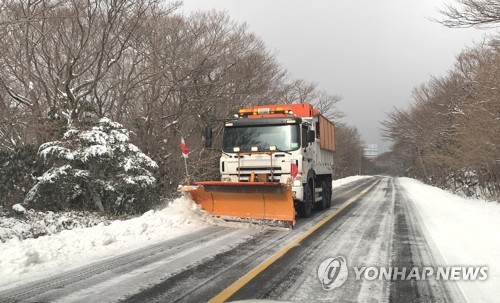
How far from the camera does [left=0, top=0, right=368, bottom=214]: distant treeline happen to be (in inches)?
489

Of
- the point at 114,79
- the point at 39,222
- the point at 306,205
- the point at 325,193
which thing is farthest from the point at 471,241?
the point at 114,79

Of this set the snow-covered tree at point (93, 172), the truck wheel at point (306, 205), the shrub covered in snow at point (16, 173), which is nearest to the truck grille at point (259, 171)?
the truck wheel at point (306, 205)

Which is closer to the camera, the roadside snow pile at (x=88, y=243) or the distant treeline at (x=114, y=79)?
the roadside snow pile at (x=88, y=243)

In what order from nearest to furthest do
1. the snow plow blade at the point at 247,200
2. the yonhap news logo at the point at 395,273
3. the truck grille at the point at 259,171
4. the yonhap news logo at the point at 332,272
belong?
the yonhap news logo at the point at 332,272
the yonhap news logo at the point at 395,273
the snow plow blade at the point at 247,200
the truck grille at the point at 259,171

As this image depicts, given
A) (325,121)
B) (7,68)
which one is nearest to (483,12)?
(325,121)

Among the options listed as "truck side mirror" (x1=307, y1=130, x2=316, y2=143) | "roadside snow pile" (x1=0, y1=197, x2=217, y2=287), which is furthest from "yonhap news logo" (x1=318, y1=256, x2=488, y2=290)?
"truck side mirror" (x1=307, y1=130, x2=316, y2=143)

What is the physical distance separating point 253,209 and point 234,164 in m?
1.48

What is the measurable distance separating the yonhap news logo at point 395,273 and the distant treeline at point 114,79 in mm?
7863

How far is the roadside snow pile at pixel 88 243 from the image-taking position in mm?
5895

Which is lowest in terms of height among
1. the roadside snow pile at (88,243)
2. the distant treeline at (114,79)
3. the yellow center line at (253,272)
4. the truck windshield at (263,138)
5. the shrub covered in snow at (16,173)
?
the yellow center line at (253,272)

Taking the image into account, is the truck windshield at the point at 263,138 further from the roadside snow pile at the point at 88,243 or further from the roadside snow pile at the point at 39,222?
the roadside snow pile at the point at 39,222

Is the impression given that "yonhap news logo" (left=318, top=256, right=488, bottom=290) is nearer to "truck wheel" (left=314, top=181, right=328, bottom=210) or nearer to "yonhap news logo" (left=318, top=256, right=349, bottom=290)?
"yonhap news logo" (left=318, top=256, right=349, bottom=290)

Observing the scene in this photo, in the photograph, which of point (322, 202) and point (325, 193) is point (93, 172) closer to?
point (322, 202)

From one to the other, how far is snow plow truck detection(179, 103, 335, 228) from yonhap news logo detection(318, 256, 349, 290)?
3114 mm
